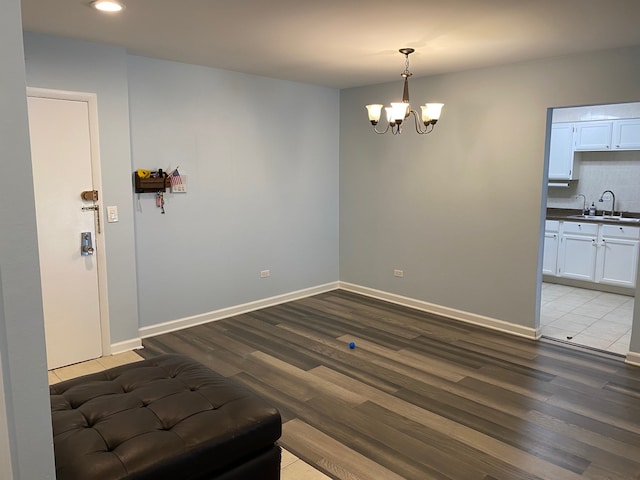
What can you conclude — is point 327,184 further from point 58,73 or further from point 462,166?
point 58,73

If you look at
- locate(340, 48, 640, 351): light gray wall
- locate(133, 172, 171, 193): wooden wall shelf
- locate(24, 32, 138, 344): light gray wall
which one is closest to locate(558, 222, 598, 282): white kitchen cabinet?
locate(340, 48, 640, 351): light gray wall

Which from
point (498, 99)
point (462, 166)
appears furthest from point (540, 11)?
point (462, 166)

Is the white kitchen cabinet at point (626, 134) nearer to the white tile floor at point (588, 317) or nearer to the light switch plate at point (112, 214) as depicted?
the white tile floor at point (588, 317)

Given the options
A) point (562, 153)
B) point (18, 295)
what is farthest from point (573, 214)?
point (18, 295)

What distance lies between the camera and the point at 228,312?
16.9ft

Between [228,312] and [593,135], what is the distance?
528cm

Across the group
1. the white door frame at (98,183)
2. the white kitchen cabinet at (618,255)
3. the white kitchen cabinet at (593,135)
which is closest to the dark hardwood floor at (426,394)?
the white door frame at (98,183)

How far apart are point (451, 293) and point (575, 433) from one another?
2.32 metres

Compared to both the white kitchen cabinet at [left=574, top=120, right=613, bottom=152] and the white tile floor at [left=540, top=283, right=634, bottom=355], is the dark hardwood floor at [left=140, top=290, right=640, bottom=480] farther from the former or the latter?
the white kitchen cabinet at [left=574, top=120, right=613, bottom=152]

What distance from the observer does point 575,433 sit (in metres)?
2.92

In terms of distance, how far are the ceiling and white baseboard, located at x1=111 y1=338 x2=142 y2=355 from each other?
2526 millimetres

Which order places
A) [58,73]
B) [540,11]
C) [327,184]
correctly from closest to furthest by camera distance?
[540,11] → [58,73] → [327,184]

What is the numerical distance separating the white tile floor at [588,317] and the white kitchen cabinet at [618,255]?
232 millimetres

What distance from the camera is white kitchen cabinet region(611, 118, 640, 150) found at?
5902mm
